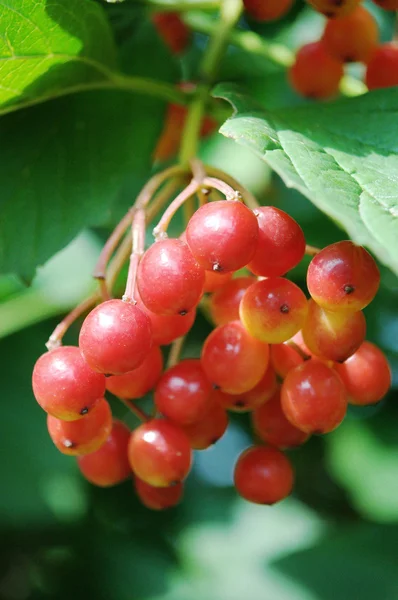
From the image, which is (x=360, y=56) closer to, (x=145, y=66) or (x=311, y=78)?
(x=311, y=78)

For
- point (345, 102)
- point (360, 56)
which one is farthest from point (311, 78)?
point (345, 102)

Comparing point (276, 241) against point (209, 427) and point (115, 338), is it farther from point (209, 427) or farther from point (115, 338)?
point (209, 427)

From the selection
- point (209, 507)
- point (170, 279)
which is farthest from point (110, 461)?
point (209, 507)

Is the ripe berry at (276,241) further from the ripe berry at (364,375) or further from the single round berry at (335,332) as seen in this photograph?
the ripe berry at (364,375)

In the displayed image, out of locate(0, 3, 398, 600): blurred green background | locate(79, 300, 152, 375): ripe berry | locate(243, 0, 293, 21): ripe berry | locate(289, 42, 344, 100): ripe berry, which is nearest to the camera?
locate(79, 300, 152, 375): ripe berry

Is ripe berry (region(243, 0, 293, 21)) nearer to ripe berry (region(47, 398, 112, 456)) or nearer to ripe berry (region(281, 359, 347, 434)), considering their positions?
ripe berry (region(281, 359, 347, 434))

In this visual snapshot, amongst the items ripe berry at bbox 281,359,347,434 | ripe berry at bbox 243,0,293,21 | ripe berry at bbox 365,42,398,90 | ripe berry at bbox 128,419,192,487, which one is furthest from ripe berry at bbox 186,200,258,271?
ripe berry at bbox 243,0,293,21
